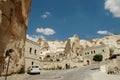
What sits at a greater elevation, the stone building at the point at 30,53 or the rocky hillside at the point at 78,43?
the rocky hillside at the point at 78,43

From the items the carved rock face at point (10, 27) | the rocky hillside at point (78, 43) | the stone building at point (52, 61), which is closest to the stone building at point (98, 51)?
the stone building at point (52, 61)

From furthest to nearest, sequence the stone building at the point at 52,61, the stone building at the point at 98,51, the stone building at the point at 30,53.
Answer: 1. the stone building at the point at 98,51
2. the stone building at the point at 52,61
3. the stone building at the point at 30,53

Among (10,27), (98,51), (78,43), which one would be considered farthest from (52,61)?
(10,27)

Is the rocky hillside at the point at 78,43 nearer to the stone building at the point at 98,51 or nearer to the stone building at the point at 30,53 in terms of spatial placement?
the stone building at the point at 98,51

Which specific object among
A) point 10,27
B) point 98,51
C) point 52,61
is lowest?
point 52,61

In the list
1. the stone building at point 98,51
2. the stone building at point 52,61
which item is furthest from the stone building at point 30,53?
the stone building at point 98,51

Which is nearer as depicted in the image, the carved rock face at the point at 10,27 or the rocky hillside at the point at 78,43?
the carved rock face at the point at 10,27

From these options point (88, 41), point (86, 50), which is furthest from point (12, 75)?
point (88, 41)

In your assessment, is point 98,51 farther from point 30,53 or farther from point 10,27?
point 10,27

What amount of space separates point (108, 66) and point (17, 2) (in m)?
23.6

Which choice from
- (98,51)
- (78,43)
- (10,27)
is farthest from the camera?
(78,43)

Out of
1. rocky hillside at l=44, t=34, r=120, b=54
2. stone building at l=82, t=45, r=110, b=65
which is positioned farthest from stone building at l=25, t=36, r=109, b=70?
rocky hillside at l=44, t=34, r=120, b=54

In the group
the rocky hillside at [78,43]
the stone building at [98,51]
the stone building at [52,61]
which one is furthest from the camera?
the rocky hillside at [78,43]

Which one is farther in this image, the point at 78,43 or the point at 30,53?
the point at 78,43
